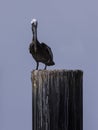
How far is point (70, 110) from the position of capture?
10.8 ft

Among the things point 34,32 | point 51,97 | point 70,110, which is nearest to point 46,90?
point 51,97

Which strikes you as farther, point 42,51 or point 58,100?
point 42,51

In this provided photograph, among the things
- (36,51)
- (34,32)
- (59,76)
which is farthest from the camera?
(36,51)

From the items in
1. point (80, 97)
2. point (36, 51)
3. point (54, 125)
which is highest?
point (36, 51)

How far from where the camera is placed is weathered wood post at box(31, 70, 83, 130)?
323cm

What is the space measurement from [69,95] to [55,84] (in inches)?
6.1

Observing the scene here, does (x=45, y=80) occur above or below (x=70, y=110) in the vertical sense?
above

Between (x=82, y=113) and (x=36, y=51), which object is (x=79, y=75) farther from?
A: (x=36, y=51)

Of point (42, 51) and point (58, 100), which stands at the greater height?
point (42, 51)

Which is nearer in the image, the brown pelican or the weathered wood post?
the weathered wood post

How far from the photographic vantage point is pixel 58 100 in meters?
3.26

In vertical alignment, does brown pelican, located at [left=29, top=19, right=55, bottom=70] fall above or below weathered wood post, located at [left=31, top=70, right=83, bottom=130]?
above

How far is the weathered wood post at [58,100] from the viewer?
10.6 ft

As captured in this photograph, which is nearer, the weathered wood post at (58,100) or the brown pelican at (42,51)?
the weathered wood post at (58,100)
